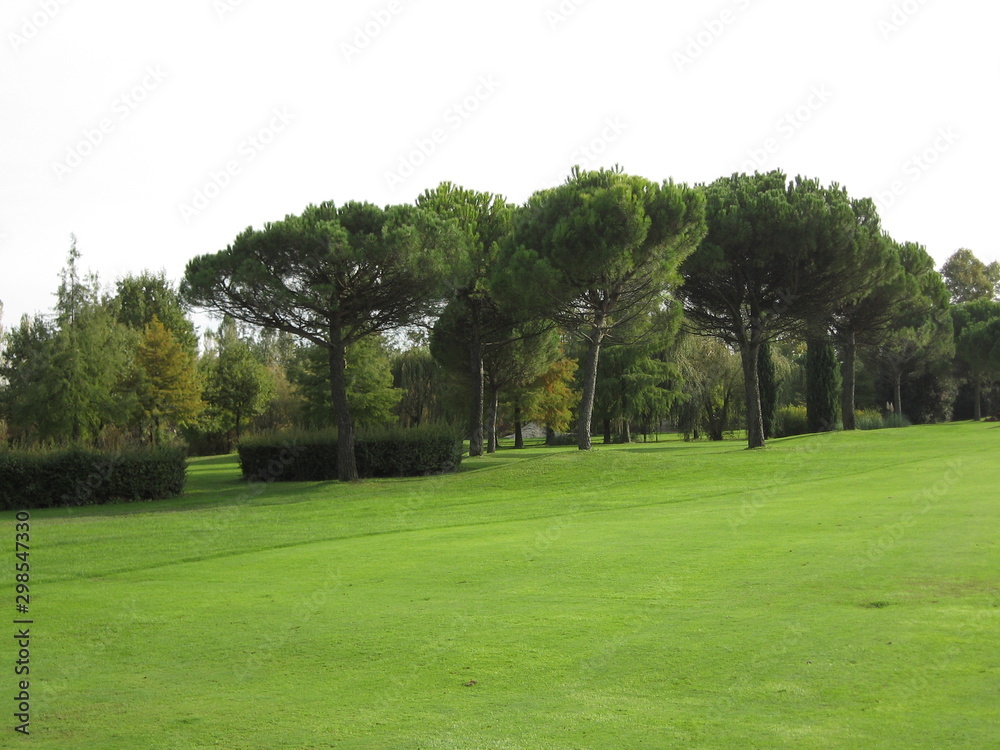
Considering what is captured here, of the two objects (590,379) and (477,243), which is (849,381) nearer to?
(590,379)

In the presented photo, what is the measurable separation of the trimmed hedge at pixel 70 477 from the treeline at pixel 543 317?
3098 millimetres

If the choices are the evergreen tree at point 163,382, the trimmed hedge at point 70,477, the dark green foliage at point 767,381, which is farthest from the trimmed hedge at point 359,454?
the dark green foliage at point 767,381

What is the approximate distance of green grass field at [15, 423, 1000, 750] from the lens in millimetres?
5234

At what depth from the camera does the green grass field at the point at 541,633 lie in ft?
17.2

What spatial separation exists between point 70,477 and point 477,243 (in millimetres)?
17199

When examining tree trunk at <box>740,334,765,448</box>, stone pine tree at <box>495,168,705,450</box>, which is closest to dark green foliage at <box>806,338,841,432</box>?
tree trunk at <box>740,334,765,448</box>

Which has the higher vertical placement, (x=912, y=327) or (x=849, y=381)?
(x=912, y=327)

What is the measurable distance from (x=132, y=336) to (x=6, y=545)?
31.9 m

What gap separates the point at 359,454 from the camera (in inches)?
1218

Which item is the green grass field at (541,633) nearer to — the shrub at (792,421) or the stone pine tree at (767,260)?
the stone pine tree at (767,260)

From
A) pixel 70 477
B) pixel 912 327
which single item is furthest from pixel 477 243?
pixel 912 327

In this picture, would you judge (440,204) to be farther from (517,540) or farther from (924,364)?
(924,364)

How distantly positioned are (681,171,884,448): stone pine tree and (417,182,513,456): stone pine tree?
26.2 feet

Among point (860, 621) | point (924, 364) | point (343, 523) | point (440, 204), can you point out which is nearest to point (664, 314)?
point (440, 204)
